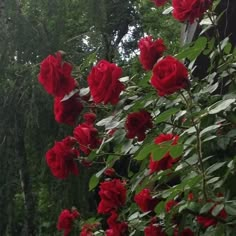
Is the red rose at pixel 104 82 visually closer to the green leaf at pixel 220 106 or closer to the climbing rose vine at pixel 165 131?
the climbing rose vine at pixel 165 131

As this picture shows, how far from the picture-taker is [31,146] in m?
5.77

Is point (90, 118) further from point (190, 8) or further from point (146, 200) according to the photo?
point (190, 8)

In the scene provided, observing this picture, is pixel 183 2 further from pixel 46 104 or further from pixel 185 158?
pixel 46 104

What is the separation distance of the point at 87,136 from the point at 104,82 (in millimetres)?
289

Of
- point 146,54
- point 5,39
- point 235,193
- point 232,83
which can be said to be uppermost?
point 5,39

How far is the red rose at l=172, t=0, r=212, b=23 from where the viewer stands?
1.31 metres

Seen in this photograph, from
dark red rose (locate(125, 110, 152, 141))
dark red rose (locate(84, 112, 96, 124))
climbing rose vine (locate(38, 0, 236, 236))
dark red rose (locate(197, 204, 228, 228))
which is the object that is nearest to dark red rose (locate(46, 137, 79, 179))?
climbing rose vine (locate(38, 0, 236, 236))

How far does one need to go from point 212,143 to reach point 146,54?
10.0 inches

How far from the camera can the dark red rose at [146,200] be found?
4.76 ft

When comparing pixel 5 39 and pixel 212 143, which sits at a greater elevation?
pixel 5 39

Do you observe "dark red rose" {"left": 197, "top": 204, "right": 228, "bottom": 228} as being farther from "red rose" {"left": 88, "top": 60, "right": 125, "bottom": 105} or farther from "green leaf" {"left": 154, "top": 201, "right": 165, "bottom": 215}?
"red rose" {"left": 88, "top": 60, "right": 125, "bottom": 105}

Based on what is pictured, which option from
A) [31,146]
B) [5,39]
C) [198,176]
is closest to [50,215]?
[31,146]

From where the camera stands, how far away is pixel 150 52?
4.60ft

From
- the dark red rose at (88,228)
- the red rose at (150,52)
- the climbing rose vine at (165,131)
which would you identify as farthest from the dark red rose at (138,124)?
the dark red rose at (88,228)
